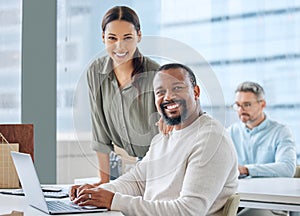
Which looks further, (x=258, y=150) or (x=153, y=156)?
(x=258, y=150)

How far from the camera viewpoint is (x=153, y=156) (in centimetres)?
204

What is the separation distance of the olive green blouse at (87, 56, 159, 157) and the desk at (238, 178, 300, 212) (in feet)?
2.50

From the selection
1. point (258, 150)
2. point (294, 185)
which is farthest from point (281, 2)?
point (294, 185)

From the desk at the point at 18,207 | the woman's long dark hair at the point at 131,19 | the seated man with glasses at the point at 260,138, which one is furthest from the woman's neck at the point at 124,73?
the seated man with glasses at the point at 260,138

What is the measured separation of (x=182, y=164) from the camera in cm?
Answer: 193

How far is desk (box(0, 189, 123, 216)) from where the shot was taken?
1676mm

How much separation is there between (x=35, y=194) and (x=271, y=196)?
115 centimetres

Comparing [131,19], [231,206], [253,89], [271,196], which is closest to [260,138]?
[253,89]

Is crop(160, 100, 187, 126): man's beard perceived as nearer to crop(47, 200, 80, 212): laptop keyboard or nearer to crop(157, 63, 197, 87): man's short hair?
crop(157, 63, 197, 87): man's short hair

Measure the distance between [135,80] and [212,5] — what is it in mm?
3177

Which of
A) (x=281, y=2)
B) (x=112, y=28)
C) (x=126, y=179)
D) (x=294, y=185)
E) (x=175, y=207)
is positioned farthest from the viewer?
(x=281, y=2)

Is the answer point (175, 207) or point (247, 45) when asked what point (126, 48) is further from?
point (247, 45)

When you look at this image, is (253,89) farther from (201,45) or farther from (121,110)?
(121,110)

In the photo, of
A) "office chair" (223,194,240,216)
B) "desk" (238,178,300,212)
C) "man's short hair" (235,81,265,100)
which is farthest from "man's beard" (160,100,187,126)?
"man's short hair" (235,81,265,100)
